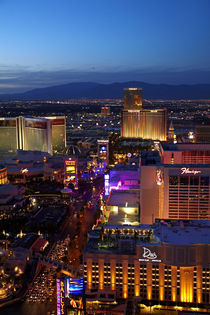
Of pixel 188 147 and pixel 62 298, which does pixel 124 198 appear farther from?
pixel 62 298

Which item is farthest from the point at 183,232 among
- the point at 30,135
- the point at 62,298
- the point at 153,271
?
the point at 30,135

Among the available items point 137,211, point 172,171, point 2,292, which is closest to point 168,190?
point 172,171

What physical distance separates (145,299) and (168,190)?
989 cm

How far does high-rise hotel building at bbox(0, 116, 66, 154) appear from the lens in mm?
60250

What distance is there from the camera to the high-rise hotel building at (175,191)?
1094 inches

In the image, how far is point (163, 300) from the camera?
19766 millimetres

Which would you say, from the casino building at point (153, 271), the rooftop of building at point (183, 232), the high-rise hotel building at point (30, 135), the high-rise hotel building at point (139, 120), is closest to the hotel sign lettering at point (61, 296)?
the casino building at point (153, 271)

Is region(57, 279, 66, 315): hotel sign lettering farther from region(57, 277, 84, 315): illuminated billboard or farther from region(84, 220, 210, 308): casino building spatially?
region(84, 220, 210, 308): casino building

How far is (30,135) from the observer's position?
62.8 metres

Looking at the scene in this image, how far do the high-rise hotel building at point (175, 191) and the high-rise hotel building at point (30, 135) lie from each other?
Result: 107 ft

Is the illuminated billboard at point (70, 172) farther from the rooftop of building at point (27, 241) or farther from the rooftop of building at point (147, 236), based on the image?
the rooftop of building at point (147, 236)

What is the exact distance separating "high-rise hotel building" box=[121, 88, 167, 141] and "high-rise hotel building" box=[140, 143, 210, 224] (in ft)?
178

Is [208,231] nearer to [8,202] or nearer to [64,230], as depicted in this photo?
[64,230]

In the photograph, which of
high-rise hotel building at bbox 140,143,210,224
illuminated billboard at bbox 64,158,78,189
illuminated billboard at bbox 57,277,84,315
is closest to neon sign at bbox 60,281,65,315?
illuminated billboard at bbox 57,277,84,315
